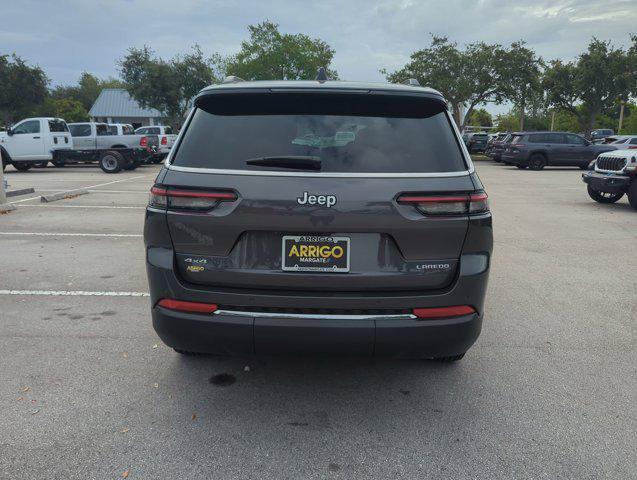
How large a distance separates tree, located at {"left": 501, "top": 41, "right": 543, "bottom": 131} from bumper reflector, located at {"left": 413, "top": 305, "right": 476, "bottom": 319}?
3989 cm

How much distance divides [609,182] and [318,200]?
1122cm

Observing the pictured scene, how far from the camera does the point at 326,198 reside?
2654 mm

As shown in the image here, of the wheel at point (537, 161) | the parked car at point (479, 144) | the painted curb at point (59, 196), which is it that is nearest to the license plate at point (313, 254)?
the painted curb at point (59, 196)

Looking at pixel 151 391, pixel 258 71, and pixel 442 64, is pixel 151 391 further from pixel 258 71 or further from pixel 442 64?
pixel 258 71

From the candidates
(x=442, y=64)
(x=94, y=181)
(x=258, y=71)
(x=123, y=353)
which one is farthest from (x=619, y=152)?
(x=258, y=71)

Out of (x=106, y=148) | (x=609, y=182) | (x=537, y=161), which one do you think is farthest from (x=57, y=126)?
(x=537, y=161)

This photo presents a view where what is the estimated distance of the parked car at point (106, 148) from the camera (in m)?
21.2

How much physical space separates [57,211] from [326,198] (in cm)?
959

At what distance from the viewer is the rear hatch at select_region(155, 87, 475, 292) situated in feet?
8.75

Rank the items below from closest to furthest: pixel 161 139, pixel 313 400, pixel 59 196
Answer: pixel 313 400, pixel 59 196, pixel 161 139

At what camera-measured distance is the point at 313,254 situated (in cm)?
271

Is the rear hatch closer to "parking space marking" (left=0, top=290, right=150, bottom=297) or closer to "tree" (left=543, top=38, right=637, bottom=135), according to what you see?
"parking space marking" (left=0, top=290, right=150, bottom=297)

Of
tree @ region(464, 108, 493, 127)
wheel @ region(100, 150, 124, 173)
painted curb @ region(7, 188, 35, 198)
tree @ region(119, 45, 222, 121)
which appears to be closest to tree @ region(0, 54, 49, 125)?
tree @ region(119, 45, 222, 121)

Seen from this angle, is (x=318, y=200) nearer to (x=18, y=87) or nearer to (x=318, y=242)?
(x=318, y=242)
